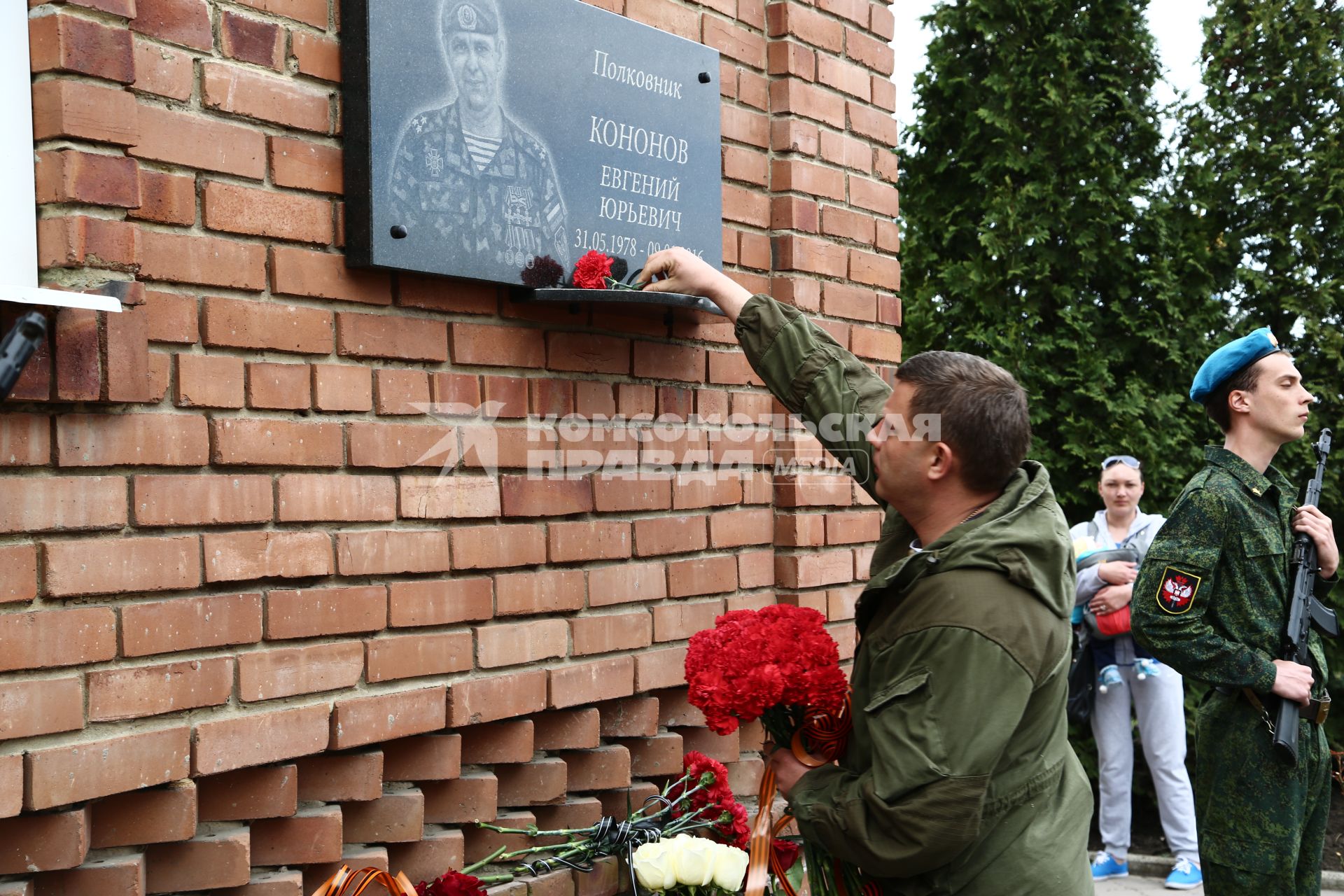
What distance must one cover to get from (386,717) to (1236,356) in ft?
7.80

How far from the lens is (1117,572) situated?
5160 millimetres

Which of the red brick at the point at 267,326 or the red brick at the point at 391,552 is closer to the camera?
the red brick at the point at 267,326

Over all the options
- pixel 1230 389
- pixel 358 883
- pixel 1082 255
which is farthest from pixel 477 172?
pixel 1082 255

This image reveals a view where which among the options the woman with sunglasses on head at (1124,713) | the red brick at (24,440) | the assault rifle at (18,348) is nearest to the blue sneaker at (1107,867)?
the woman with sunglasses on head at (1124,713)

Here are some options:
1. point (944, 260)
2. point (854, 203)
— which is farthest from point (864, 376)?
point (944, 260)

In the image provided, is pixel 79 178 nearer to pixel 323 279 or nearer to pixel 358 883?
pixel 323 279

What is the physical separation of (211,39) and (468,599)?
1.13 metres

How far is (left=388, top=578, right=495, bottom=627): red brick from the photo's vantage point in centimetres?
227

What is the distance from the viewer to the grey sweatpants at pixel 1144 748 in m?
Answer: 5.17

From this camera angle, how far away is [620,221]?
2.74m

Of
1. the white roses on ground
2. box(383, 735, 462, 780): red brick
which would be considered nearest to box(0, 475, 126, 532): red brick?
box(383, 735, 462, 780): red brick

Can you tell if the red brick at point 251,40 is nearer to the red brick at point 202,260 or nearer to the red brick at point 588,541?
the red brick at point 202,260

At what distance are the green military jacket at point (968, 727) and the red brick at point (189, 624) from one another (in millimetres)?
967

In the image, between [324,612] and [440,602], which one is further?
[440,602]
